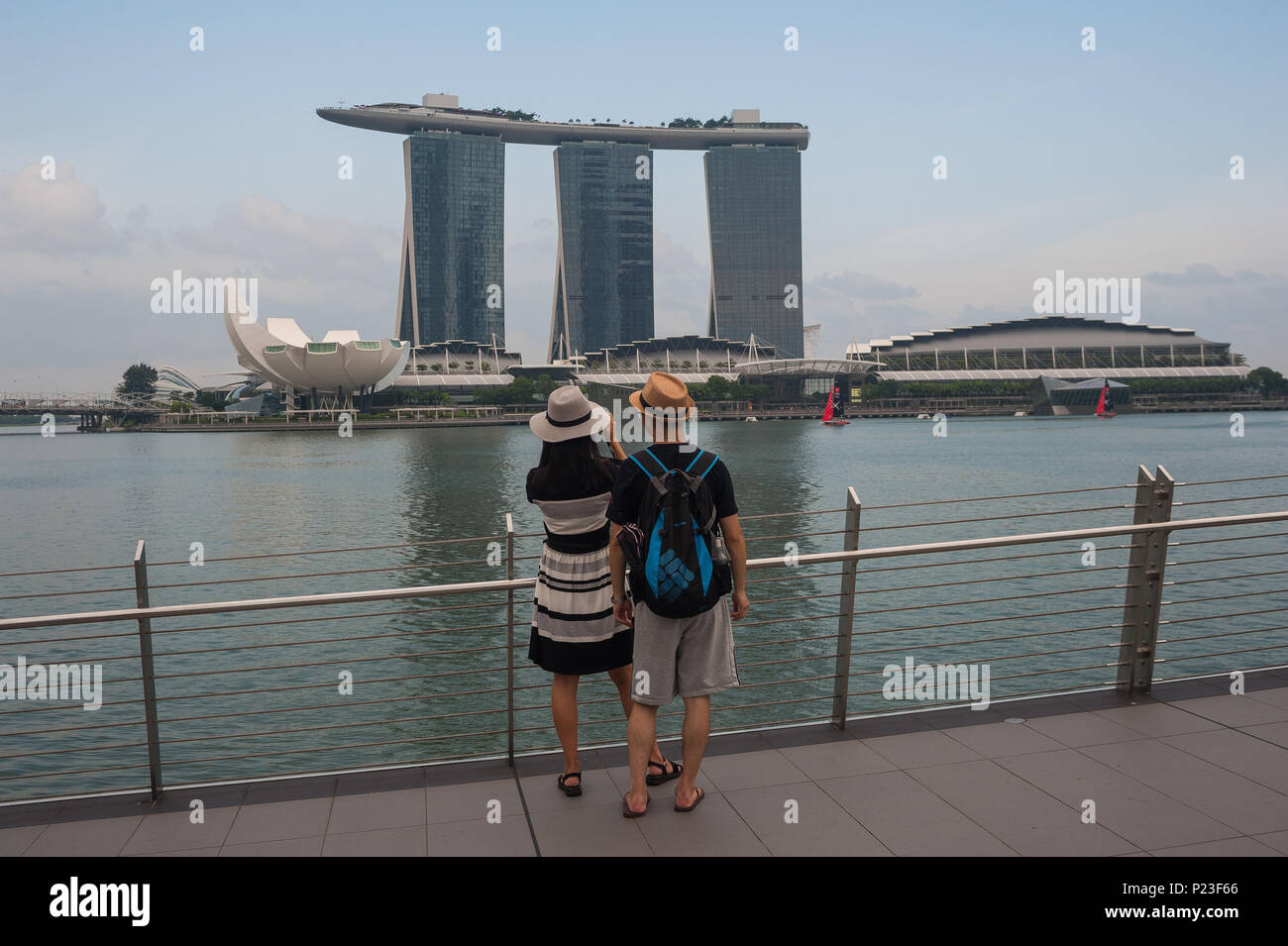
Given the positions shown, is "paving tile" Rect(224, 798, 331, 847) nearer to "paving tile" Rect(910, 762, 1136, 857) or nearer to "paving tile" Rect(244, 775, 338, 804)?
"paving tile" Rect(244, 775, 338, 804)

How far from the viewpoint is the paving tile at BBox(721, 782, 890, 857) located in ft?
10.2

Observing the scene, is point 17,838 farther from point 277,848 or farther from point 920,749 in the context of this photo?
point 920,749

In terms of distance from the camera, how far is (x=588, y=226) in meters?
135

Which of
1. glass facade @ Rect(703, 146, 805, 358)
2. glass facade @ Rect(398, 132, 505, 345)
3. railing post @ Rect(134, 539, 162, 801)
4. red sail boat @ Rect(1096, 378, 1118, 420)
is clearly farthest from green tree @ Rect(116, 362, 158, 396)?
railing post @ Rect(134, 539, 162, 801)

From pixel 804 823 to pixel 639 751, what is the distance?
603 mm

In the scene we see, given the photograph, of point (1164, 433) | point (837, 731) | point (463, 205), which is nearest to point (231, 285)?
point (463, 205)

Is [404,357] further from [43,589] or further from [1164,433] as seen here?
[43,589]

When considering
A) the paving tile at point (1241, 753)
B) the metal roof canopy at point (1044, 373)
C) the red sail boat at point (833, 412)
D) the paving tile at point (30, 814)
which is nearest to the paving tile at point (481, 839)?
the paving tile at point (30, 814)

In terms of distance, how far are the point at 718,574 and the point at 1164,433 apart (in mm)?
72083

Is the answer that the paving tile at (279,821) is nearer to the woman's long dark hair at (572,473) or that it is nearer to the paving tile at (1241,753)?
the woman's long dark hair at (572,473)

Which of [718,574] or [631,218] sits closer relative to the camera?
[718,574]

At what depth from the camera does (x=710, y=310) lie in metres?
143

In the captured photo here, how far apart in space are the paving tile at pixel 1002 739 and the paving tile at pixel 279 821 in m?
2.50

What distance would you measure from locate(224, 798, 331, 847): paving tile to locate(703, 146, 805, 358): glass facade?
141 meters
